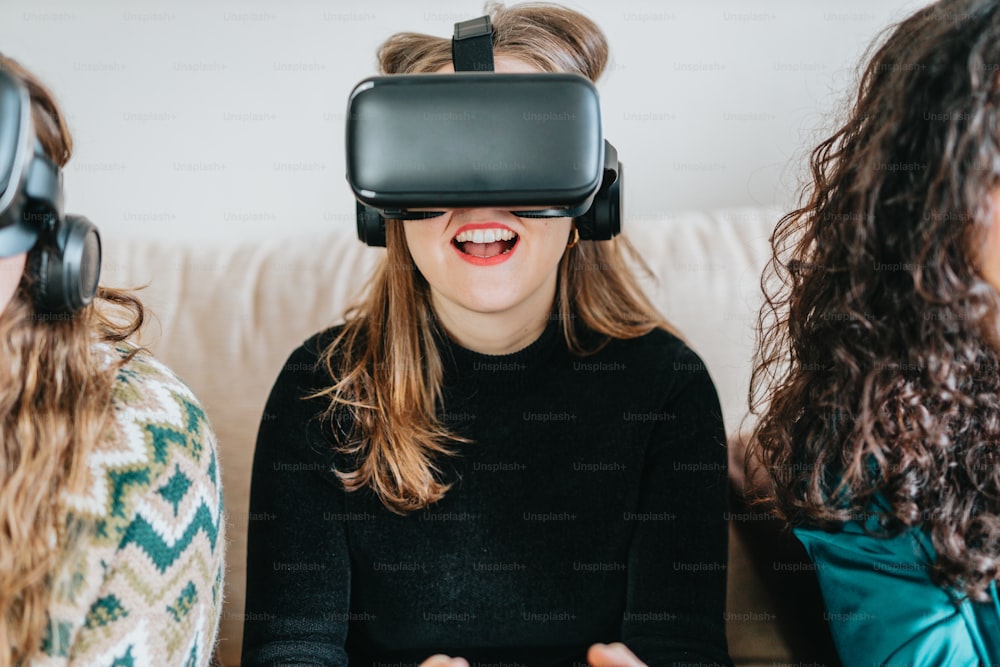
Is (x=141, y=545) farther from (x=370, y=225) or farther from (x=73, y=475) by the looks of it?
(x=370, y=225)

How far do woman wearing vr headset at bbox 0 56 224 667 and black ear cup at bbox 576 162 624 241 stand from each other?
0.43 m

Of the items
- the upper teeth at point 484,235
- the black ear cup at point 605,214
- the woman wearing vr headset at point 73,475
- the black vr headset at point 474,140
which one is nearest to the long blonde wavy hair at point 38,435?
the woman wearing vr headset at point 73,475

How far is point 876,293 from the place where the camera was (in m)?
0.79

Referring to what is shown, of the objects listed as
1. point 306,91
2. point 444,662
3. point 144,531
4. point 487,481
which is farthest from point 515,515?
point 306,91

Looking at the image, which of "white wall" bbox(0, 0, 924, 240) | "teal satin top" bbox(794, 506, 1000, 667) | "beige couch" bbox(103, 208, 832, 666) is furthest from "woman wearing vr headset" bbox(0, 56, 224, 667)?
"white wall" bbox(0, 0, 924, 240)

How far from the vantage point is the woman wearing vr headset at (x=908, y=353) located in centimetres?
71

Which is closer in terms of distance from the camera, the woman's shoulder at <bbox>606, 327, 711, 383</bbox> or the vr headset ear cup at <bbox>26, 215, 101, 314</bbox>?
the vr headset ear cup at <bbox>26, 215, 101, 314</bbox>

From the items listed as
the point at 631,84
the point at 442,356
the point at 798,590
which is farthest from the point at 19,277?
the point at 631,84

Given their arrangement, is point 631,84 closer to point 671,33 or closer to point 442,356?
point 671,33

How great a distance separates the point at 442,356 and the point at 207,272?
18.1 inches

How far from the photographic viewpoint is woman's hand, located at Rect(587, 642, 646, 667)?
90cm

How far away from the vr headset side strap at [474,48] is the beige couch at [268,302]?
1.67 feet

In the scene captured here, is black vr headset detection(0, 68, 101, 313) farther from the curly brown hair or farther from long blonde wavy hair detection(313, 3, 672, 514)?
the curly brown hair

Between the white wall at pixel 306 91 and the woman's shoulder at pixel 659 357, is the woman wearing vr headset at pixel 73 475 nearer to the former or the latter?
the woman's shoulder at pixel 659 357
